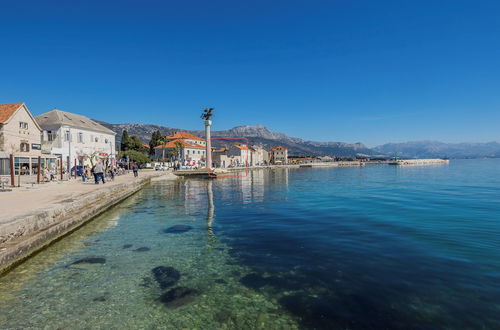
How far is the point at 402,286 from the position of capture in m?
6.43

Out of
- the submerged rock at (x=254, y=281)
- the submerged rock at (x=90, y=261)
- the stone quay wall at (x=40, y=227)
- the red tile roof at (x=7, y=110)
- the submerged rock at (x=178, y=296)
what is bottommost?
the submerged rock at (x=178, y=296)

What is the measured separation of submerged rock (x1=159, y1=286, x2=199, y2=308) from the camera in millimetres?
5949

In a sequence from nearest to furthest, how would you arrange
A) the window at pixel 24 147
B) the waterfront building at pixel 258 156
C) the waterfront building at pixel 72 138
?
the window at pixel 24 147 < the waterfront building at pixel 72 138 < the waterfront building at pixel 258 156

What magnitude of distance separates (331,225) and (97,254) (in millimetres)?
10032

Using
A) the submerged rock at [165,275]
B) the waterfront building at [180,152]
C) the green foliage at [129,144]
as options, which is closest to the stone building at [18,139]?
the submerged rock at [165,275]

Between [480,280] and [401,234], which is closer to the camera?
[480,280]

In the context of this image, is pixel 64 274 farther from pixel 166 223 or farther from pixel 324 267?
pixel 324 267

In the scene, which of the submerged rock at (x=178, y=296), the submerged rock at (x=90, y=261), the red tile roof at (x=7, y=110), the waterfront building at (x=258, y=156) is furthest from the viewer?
the waterfront building at (x=258, y=156)

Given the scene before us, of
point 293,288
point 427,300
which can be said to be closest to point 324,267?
point 293,288

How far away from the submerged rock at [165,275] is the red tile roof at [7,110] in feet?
118

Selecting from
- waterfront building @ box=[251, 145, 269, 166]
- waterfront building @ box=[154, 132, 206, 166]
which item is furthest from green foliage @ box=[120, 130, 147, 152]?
waterfront building @ box=[251, 145, 269, 166]

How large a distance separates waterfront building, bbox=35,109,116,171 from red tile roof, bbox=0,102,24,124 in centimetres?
559

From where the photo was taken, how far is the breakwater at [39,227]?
25.3 ft

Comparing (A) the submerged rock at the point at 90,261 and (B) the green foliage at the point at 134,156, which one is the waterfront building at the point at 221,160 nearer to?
(B) the green foliage at the point at 134,156
